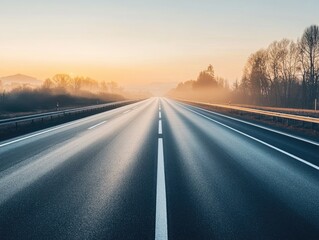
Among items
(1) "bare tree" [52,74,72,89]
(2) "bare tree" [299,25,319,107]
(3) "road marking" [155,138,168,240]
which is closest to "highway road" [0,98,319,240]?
(3) "road marking" [155,138,168,240]

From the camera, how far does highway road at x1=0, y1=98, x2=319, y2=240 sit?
12.5ft

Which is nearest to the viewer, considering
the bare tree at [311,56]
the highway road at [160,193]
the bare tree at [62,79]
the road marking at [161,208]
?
the road marking at [161,208]

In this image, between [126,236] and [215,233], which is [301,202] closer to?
[215,233]

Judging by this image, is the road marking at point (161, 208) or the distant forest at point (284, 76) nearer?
the road marking at point (161, 208)

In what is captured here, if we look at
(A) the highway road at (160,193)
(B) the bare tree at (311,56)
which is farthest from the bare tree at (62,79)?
(A) the highway road at (160,193)

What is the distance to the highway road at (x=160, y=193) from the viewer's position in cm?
380

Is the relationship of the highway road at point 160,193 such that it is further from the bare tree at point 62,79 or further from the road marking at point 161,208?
the bare tree at point 62,79

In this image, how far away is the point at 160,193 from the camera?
5.23m

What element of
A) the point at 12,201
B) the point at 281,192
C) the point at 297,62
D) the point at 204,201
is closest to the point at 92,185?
the point at 12,201

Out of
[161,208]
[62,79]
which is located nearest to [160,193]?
[161,208]

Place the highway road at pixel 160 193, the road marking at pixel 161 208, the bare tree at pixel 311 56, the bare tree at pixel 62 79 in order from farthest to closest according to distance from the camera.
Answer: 1. the bare tree at pixel 62 79
2. the bare tree at pixel 311 56
3. the highway road at pixel 160 193
4. the road marking at pixel 161 208

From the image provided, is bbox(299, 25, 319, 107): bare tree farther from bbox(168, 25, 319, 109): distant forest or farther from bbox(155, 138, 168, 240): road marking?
bbox(155, 138, 168, 240): road marking

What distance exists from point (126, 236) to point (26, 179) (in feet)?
11.4

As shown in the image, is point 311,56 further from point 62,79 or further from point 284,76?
point 62,79
